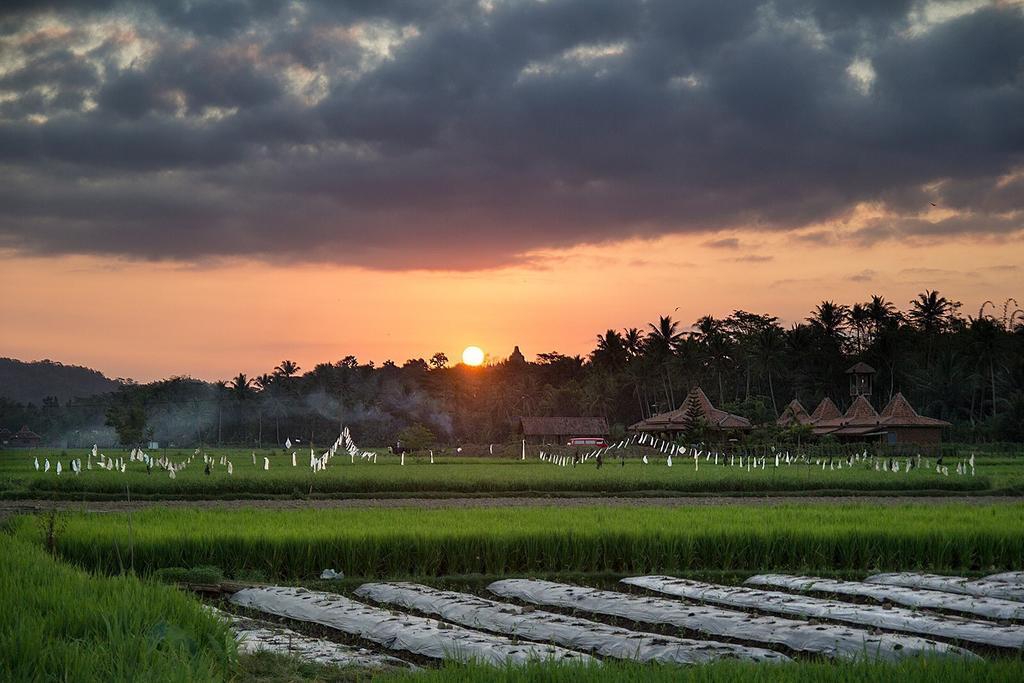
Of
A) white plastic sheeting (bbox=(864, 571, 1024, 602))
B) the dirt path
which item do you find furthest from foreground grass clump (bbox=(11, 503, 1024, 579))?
the dirt path

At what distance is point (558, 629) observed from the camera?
400 inches

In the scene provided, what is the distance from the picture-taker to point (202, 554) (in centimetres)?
1570

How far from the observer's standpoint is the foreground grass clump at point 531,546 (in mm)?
15703

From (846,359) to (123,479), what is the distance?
70.9 m

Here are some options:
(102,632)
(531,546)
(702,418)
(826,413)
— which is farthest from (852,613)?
(826,413)

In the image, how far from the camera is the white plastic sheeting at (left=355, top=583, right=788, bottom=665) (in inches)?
344

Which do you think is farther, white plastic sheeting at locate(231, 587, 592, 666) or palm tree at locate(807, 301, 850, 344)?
palm tree at locate(807, 301, 850, 344)

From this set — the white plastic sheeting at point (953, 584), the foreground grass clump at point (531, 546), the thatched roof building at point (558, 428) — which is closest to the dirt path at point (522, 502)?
the foreground grass clump at point (531, 546)

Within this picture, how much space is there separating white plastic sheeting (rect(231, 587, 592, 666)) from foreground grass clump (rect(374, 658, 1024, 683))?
A: 63cm

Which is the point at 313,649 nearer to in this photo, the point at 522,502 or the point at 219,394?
the point at 522,502

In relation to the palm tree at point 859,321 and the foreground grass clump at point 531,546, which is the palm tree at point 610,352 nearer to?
the palm tree at point 859,321

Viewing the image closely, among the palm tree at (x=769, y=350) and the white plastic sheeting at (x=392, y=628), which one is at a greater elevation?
the palm tree at (x=769, y=350)

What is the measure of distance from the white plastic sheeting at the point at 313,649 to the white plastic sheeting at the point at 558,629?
141cm

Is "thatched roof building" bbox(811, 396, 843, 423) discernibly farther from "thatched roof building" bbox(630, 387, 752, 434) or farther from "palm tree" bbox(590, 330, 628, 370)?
"palm tree" bbox(590, 330, 628, 370)
